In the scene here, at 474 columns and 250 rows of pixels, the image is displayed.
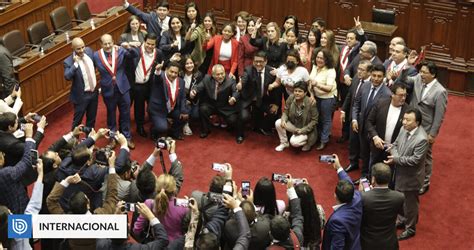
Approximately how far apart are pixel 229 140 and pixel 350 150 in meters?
1.53

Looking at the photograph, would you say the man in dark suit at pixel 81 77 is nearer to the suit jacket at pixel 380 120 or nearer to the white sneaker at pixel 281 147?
the white sneaker at pixel 281 147

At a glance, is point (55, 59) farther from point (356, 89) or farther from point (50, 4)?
point (356, 89)

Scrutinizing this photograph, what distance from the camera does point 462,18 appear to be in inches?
363

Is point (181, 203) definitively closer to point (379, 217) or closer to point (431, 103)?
point (379, 217)

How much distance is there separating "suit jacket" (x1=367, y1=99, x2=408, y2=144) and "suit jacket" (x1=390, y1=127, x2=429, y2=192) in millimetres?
351

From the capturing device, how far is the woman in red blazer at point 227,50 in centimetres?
855

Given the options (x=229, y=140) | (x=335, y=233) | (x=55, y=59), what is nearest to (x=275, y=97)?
(x=229, y=140)

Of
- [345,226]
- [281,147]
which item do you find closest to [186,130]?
[281,147]

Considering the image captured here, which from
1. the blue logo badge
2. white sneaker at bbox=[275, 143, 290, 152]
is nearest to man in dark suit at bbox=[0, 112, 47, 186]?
the blue logo badge

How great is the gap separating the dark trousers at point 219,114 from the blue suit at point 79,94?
1.26 m

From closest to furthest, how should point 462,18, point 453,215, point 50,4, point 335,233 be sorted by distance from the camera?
point 335,233 → point 453,215 → point 462,18 → point 50,4

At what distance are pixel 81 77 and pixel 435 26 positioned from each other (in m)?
4.70

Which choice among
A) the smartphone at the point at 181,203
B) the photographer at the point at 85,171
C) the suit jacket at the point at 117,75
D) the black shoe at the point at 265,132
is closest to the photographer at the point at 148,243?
the smartphone at the point at 181,203

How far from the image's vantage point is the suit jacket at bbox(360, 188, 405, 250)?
209 inches
